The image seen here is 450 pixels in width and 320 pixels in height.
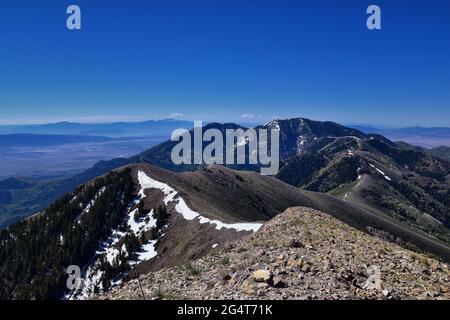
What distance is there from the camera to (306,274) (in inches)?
813

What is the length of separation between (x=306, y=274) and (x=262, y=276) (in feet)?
8.35

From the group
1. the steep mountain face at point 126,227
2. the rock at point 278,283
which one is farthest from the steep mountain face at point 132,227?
the rock at point 278,283

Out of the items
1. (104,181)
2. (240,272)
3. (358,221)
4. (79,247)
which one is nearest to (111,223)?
(79,247)

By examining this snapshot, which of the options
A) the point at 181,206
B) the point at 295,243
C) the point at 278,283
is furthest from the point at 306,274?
the point at 181,206

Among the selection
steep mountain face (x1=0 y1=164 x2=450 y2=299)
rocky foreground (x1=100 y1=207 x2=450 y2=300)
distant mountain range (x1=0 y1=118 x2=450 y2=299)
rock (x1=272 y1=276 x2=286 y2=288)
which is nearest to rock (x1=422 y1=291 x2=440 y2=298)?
rocky foreground (x1=100 y1=207 x2=450 y2=300)

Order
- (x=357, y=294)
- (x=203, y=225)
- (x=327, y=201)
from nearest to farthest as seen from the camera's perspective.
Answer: (x=357, y=294) < (x=203, y=225) < (x=327, y=201)

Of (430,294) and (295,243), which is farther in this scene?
(295,243)

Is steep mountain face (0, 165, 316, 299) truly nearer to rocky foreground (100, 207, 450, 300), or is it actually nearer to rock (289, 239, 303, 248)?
rock (289, 239, 303, 248)

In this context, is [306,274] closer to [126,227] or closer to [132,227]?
[132,227]

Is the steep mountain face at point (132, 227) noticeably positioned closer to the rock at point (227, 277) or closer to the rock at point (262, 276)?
the rock at point (227, 277)

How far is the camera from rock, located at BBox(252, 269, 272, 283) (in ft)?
63.9
